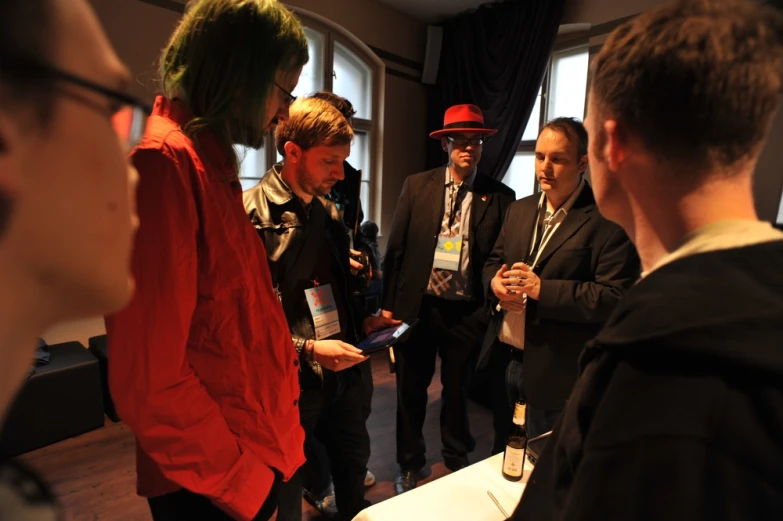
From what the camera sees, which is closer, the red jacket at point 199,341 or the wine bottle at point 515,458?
the red jacket at point 199,341

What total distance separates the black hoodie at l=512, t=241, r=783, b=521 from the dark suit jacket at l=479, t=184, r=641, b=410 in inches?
50.3

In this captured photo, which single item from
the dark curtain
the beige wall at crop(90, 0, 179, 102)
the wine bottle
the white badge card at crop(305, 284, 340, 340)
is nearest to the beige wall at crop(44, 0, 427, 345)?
the beige wall at crop(90, 0, 179, 102)

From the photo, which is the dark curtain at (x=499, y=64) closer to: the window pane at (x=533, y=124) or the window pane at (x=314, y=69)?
the window pane at (x=533, y=124)

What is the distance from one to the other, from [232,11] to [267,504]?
0.99 meters

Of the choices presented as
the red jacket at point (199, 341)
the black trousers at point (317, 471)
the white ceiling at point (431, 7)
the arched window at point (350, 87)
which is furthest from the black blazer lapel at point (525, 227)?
the white ceiling at point (431, 7)

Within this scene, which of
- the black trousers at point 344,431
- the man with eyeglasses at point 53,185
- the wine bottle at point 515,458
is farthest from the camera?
the black trousers at point 344,431

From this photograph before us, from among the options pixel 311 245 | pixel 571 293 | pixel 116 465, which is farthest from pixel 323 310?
pixel 116 465

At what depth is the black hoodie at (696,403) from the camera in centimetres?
44

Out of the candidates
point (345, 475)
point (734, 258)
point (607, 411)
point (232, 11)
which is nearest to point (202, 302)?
point (232, 11)

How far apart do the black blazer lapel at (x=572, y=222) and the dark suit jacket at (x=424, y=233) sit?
485 millimetres

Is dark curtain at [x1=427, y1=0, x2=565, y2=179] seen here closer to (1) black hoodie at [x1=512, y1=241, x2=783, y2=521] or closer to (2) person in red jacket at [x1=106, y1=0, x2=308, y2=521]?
(2) person in red jacket at [x1=106, y1=0, x2=308, y2=521]

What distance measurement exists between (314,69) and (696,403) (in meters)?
4.53

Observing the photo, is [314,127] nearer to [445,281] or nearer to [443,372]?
[445,281]

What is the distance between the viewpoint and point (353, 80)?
188 inches
